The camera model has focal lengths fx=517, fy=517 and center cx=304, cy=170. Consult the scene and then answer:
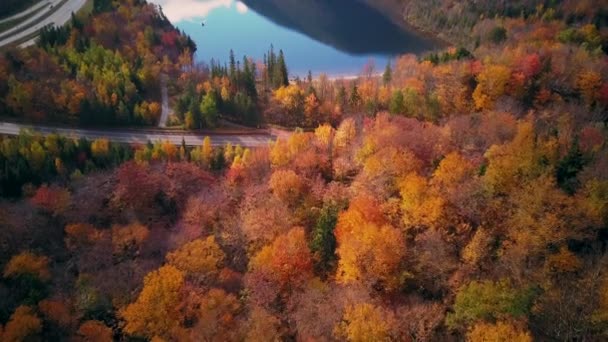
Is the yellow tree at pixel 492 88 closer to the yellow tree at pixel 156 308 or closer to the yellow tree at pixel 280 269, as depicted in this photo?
the yellow tree at pixel 280 269

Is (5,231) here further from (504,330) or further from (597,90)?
(597,90)

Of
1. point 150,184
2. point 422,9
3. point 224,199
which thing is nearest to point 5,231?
point 150,184

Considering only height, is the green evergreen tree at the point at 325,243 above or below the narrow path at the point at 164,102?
below

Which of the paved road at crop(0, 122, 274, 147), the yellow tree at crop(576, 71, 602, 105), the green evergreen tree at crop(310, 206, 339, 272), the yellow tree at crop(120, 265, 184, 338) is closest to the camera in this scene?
the yellow tree at crop(120, 265, 184, 338)

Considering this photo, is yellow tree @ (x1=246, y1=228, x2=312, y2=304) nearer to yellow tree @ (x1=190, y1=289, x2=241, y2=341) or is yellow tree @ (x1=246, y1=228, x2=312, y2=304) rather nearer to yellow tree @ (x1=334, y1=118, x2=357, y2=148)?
yellow tree @ (x1=190, y1=289, x2=241, y2=341)

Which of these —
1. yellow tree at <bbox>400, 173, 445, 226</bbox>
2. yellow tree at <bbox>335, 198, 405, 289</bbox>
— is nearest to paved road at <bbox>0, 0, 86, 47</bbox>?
yellow tree at <bbox>335, 198, 405, 289</bbox>

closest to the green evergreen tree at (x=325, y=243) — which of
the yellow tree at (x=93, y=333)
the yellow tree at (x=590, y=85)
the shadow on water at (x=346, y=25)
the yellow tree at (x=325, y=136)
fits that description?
the yellow tree at (x=93, y=333)

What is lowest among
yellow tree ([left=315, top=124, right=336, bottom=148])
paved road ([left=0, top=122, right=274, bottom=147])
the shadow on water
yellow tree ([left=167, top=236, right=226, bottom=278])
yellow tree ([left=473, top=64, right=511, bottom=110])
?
yellow tree ([left=167, top=236, right=226, bottom=278])
